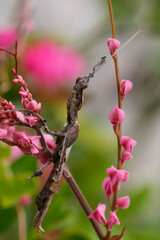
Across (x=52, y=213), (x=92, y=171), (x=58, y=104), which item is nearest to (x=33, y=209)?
(x=52, y=213)

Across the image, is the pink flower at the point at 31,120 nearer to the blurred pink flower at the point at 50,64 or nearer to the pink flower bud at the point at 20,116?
the pink flower bud at the point at 20,116

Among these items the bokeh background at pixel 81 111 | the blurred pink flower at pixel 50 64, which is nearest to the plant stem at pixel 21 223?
the bokeh background at pixel 81 111

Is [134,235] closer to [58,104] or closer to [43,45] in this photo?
[58,104]

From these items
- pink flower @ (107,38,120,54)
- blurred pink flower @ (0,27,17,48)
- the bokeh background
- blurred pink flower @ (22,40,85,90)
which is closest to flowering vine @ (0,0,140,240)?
pink flower @ (107,38,120,54)

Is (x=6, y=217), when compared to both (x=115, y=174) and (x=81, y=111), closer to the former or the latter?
(x=115, y=174)

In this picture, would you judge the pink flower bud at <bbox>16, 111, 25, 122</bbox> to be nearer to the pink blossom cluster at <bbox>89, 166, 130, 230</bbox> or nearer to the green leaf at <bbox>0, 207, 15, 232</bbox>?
the pink blossom cluster at <bbox>89, 166, 130, 230</bbox>

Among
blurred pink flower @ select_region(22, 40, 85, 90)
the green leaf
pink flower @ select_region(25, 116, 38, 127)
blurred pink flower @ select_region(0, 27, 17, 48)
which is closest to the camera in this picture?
pink flower @ select_region(25, 116, 38, 127)
